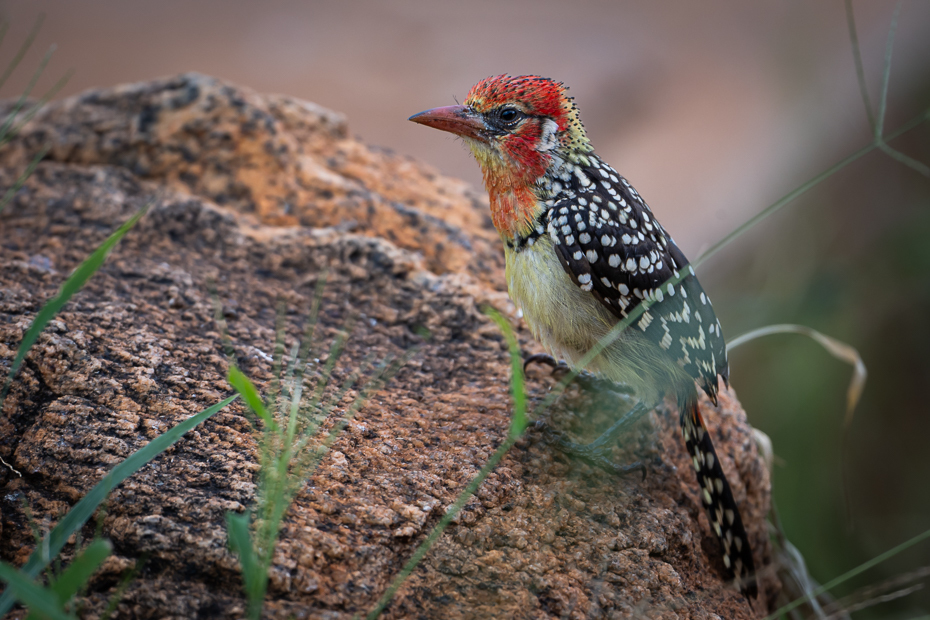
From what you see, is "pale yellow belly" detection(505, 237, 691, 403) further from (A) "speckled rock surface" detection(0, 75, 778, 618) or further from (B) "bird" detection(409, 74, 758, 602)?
(A) "speckled rock surface" detection(0, 75, 778, 618)

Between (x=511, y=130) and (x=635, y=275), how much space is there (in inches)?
34.3

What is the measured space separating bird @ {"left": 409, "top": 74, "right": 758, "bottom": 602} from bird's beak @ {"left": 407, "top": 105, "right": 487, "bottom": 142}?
0.12 metres

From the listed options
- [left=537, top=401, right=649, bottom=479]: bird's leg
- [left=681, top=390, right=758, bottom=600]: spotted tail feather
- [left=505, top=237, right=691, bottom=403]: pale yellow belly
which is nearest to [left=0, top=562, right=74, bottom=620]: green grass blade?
[left=537, top=401, right=649, bottom=479]: bird's leg

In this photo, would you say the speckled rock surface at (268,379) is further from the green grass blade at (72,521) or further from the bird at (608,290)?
the green grass blade at (72,521)

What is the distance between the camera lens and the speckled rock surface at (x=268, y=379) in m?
Answer: 1.65

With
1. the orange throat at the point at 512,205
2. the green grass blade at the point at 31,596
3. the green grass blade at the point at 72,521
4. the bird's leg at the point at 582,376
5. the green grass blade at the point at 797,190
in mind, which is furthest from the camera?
the bird's leg at the point at 582,376

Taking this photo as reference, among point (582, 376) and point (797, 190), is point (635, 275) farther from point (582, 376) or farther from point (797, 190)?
point (797, 190)

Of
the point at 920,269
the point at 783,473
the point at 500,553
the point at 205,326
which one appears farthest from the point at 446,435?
the point at 920,269

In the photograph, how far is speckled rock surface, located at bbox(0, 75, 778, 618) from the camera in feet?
5.41

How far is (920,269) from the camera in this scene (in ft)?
16.6

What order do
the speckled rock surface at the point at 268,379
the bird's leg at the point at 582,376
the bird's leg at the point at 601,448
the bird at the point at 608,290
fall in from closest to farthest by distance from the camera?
the speckled rock surface at the point at 268,379 → the bird's leg at the point at 601,448 → the bird at the point at 608,290 → the bird's leg at the point at 582,376

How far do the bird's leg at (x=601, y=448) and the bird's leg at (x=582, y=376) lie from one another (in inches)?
11.4

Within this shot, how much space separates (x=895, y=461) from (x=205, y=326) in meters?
5.44

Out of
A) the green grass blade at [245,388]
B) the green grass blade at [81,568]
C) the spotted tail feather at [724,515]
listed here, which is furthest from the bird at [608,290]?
the green grass blade at [81,568]
